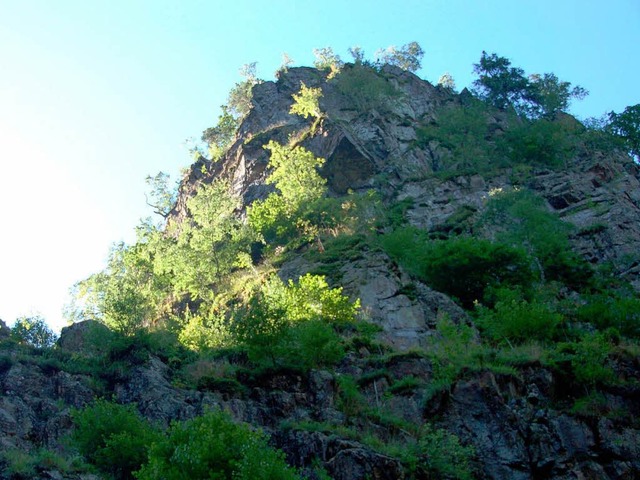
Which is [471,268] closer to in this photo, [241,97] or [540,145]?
[540,145]

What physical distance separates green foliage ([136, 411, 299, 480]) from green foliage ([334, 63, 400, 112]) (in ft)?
181

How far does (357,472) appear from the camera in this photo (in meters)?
19.3

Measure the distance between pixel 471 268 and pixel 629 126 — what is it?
33504mm

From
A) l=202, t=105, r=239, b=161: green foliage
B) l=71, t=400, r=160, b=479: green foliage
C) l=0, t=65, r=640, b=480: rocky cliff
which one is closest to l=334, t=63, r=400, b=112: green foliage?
l=202, t=105, r=239, b=161: green foliage

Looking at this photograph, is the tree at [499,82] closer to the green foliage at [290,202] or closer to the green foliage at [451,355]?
the green foliage at [290,202]

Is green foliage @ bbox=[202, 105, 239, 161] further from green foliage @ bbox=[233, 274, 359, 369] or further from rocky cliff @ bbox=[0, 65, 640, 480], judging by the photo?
green foliage @ bbox=[233, 274, 359, 369]

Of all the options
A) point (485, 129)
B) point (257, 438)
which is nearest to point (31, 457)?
point (257, 438)

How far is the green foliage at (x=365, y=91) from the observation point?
2751 inches

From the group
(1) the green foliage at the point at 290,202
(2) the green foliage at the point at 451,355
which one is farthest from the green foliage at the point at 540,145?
(2) the green foliage at the point at 451,355

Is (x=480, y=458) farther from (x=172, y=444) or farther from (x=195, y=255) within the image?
(x=195, y=255)

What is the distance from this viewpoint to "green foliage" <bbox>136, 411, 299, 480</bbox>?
617 inches

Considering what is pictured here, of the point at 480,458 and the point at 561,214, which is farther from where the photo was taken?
the point at 561,214

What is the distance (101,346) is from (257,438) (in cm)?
1371

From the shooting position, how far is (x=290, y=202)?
4931 cm
